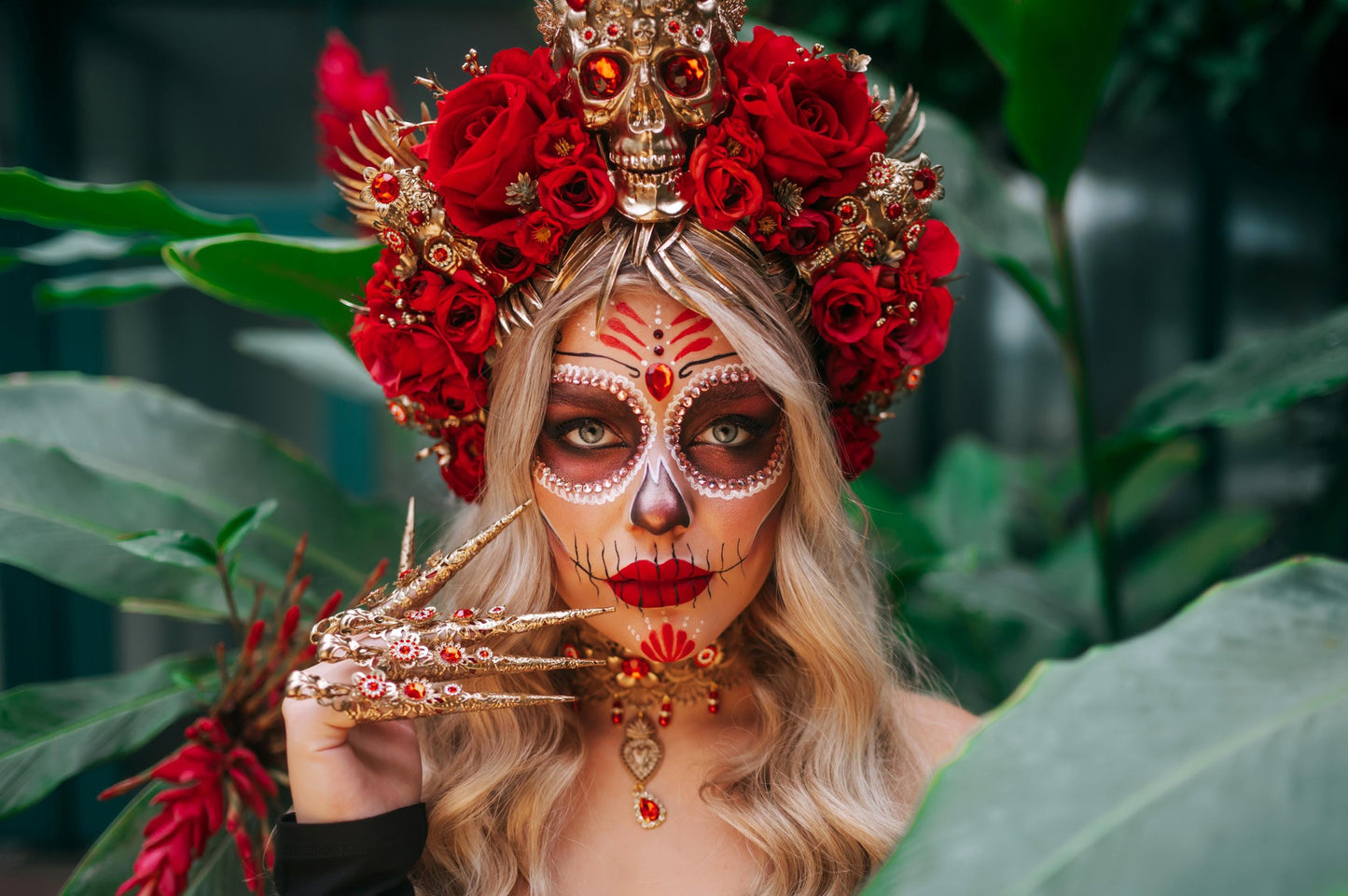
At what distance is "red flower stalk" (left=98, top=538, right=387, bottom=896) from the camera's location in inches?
42.5

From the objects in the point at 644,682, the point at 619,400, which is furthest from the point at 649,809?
the point at 619,400

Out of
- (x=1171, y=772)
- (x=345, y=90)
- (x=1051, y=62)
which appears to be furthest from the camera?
(x=345, y=90)

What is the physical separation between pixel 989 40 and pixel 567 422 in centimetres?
107

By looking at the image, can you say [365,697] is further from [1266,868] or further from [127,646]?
[127,646]

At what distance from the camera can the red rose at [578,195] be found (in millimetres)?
1035

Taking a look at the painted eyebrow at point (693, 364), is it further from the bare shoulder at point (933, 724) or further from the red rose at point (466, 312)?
the bare shoulder at point (933, 724)

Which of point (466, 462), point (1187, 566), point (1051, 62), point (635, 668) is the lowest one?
point (1187, 566)

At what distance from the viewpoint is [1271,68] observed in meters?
2.28

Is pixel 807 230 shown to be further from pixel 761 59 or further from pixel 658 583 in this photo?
pixel 658 583

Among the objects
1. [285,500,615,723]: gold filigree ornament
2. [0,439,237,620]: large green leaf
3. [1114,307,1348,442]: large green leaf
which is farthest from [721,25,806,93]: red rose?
[0,439,237,620]: large green leaf

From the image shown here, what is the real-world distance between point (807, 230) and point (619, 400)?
302 mm

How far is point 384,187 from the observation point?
1095 mm

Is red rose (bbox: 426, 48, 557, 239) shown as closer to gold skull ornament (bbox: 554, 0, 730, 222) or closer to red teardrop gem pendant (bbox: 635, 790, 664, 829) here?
gold skull ornament (bbox: 554, 0, 730, 222)

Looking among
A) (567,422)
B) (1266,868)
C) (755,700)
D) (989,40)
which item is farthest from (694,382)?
(989,40)
